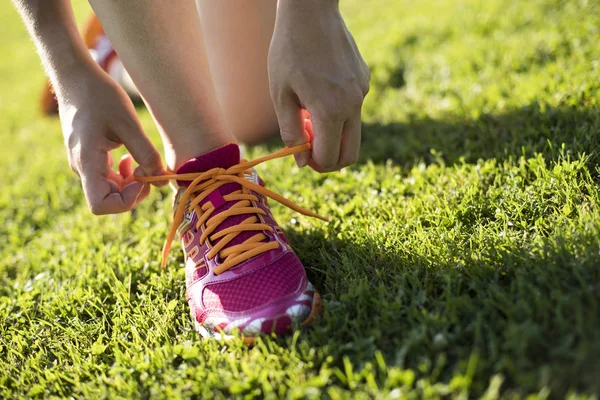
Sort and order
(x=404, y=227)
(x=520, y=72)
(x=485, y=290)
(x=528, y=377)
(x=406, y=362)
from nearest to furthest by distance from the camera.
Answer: (x=528, y=377) < (x=406, y=362) < (x=485, y=290) < (x=404, y=227) < (x=520, y=72)

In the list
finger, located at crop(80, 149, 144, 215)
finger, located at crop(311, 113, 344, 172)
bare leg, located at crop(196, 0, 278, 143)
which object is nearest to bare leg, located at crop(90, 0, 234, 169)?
finger, located at crop(80, 149, 144, 215)

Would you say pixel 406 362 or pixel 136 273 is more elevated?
pixel 136 273

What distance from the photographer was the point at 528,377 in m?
1.05

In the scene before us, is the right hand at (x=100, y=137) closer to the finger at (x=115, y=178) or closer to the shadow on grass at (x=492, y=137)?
the finger at (x=115, y=178)

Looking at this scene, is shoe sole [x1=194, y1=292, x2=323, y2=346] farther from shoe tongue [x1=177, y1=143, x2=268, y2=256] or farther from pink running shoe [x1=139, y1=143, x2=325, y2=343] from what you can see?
shoe tongue [x1=177, y1=143, x2=268, y2=256]

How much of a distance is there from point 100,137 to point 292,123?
0.62 meters

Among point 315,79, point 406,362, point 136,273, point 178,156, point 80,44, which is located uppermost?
point 80,44

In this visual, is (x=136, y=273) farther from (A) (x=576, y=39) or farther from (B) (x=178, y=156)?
(A) (x=576, y=39)

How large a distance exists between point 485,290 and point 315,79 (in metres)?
0.69

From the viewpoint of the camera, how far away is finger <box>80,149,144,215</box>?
1.63 m

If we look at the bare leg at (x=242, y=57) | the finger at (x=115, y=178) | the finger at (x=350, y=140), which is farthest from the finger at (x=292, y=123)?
the bare leg at (x=242, y=57)

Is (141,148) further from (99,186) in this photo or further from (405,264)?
(405,264)

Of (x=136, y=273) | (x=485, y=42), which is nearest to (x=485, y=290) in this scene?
(x=136, y=273)

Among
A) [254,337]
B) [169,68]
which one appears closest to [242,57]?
[169,68]
